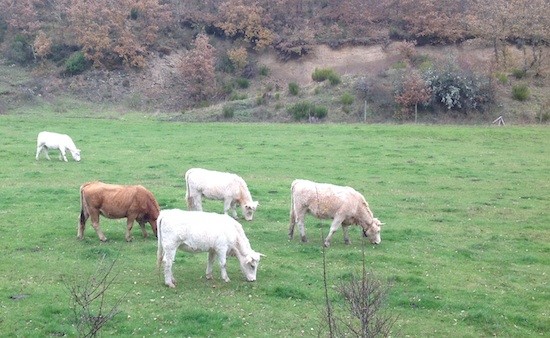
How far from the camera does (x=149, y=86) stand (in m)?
62.8

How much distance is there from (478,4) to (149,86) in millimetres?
34272

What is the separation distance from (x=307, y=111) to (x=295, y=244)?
32.7m

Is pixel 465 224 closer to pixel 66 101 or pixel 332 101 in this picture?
pixel 332 101

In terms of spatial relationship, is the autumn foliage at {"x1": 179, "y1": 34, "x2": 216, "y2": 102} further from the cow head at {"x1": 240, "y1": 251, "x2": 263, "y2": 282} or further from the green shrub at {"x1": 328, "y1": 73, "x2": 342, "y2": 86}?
the cow head at {"x1": 240, "y1": 251, "x2": 263, "y2": 282}

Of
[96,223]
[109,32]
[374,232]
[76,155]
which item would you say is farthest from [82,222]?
[109,32]

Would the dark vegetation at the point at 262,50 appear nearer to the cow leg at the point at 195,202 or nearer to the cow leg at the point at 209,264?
the cow leg at the point at 195,202

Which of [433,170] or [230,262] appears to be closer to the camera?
[230,262]

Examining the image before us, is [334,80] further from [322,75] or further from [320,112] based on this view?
[320,112]

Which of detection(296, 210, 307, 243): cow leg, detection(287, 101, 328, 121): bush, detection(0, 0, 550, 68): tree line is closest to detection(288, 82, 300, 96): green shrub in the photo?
detection(287, 101, 328, 121): bush

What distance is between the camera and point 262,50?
69125 millimetres

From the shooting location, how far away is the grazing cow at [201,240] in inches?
560

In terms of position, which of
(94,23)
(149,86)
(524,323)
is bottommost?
(524,323)

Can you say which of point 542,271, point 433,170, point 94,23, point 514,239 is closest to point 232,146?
point 433,170

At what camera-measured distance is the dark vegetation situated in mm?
51812
